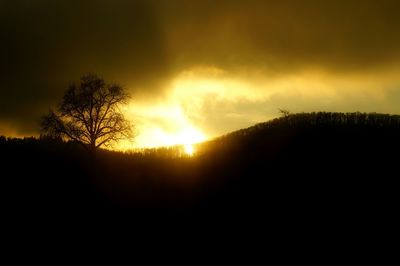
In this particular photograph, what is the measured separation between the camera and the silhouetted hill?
41281mm

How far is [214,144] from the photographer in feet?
221

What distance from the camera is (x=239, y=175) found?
166 ft

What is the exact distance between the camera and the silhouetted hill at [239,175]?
4128 cm

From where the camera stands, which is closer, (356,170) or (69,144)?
(356,170)

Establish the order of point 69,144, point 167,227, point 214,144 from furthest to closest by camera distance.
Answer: point 214,144 → point 69,144 → point 167,227

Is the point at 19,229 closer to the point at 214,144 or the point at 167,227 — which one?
the point at 167,227

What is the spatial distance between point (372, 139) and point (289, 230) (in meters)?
21.9

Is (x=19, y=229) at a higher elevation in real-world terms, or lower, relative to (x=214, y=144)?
lower

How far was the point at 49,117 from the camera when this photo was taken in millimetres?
54656

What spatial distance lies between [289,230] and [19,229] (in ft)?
69.1

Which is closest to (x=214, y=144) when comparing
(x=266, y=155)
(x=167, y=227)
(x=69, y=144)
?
(x=266, y=155)

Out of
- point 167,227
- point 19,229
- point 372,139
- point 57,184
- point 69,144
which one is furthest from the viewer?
point 69,144

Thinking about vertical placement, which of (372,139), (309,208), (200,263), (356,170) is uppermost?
(372,139)

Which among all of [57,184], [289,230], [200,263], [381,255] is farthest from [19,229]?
[381,255]
